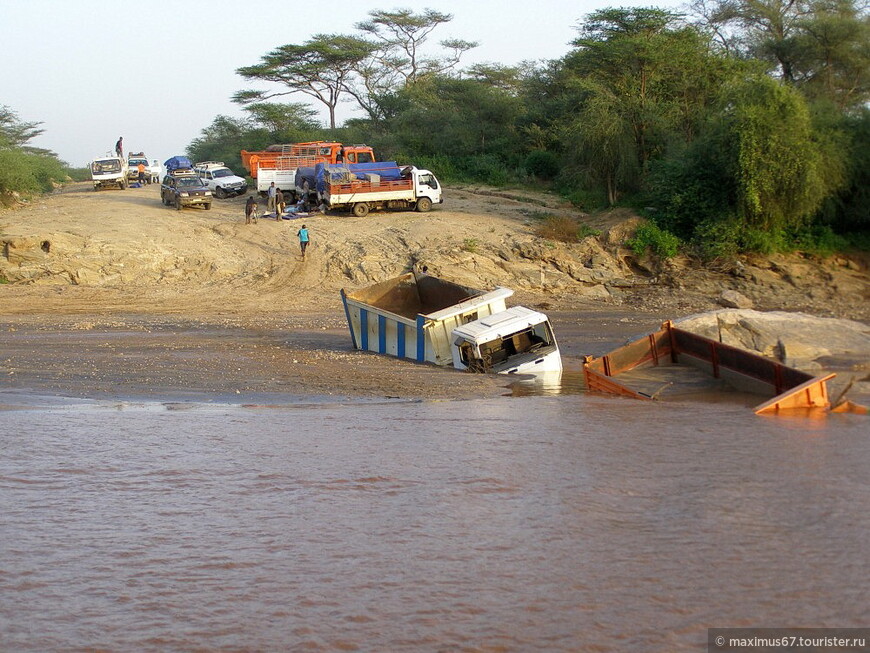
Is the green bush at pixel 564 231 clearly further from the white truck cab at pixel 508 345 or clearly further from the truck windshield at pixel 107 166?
the truck windshield at pixel 107 166

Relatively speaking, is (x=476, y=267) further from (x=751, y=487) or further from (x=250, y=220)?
(x=751, y=487)

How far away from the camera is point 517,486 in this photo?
8930 millimetres

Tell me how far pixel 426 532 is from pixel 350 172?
2543 centimetres

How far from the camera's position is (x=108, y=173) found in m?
42.5

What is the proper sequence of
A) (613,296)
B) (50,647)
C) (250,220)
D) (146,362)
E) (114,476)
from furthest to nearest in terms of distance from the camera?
(250,220) < (613,296) < (146,362) < (114,476) < (50,647)

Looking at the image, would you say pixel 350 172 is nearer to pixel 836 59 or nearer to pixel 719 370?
pixel 836 59

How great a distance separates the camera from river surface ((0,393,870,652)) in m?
6.05

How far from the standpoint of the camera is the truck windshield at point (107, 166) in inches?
1673

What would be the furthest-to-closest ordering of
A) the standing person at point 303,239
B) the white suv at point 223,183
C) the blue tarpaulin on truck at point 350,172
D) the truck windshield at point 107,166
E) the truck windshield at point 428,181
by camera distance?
the truck windshield at point 107,166, the white suv at point 223,183, the truck windshield at point 428,181, the blue tarpaulin on truck at point 350,172, the standing person at point 303,239

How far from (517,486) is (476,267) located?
17753 millimetres

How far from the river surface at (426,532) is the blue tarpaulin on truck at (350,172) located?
20692mm

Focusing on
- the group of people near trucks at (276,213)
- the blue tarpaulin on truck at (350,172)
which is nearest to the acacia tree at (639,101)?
the blue tarpaulin on truck at (350,172)

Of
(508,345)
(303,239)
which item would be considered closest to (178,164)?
(303,239)

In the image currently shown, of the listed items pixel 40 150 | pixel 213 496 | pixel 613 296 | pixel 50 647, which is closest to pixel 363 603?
pixel 50 647
